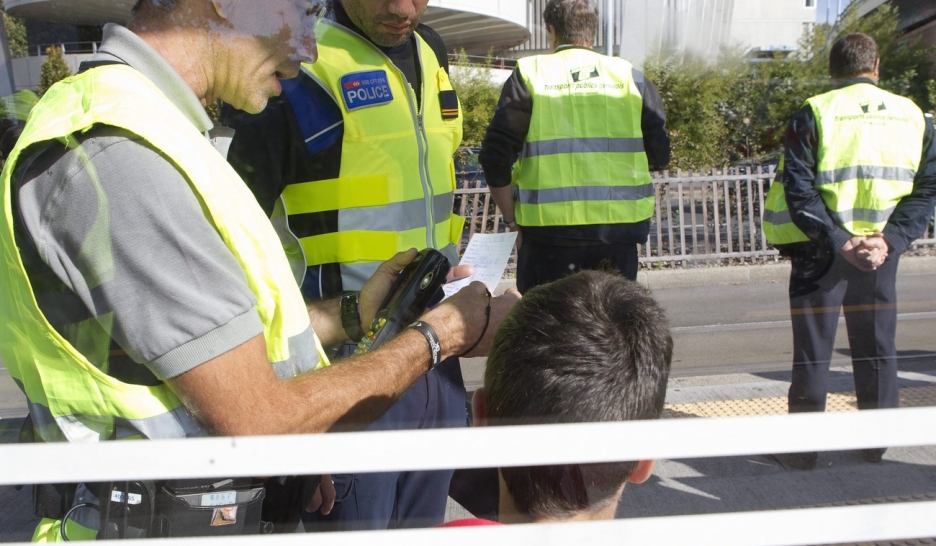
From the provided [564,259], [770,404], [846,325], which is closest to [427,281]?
[564,259]

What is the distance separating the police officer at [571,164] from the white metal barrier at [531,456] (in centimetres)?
144

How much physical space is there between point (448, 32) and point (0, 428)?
→ 3.93 ft

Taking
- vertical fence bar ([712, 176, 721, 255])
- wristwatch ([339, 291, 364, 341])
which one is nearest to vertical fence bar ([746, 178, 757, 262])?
vertical fence bar ([712, 176, 721, 255])

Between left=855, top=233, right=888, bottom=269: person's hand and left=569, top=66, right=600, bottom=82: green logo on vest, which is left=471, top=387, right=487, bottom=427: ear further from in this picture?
left=855, top=233, right=888, bottom=269: person's hand

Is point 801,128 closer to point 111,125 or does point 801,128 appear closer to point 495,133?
point 495,133

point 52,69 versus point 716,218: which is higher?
point 52,69

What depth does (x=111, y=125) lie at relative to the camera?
33.4 inches

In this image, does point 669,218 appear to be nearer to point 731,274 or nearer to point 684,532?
point 731,274

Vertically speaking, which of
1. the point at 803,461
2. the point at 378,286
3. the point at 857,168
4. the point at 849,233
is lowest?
the point at 803,461

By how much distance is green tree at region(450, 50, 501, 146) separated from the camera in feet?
5.86

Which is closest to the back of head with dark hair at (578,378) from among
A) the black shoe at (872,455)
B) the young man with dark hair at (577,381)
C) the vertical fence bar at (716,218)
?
the young man with dark hair at (577,381)

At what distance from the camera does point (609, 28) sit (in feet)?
5.78

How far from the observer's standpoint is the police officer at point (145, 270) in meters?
Result: 0.83

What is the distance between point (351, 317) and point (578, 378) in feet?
2.18
